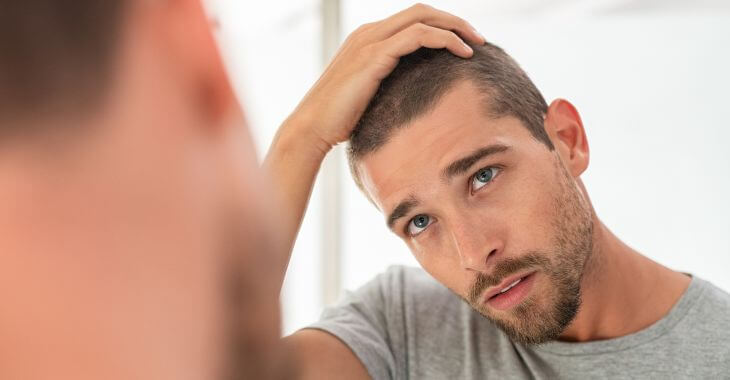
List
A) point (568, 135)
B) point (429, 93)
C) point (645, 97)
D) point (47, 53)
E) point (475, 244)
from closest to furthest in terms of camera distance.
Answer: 1. point (47, 53)
2. point (475, 244)
3. point (429, 93)
4. point (568, 135)
5. point (645, 97)

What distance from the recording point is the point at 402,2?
2531 millimetres

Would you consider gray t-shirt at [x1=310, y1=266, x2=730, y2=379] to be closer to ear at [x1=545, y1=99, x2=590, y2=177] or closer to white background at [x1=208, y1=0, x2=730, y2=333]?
ear at [x1=545, y1=99, x2=590, y2=177]

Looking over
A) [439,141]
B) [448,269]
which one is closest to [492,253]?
[448,269]

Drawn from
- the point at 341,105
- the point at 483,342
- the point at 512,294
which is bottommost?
the point at 483,342

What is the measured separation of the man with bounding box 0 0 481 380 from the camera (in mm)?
221

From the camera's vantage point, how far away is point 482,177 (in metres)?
1.28

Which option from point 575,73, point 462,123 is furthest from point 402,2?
point 462,123

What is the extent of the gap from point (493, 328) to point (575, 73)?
1.19m

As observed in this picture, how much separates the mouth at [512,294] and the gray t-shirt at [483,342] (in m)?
0.14

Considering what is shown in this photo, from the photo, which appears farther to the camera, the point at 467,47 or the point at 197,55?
the point at 467,47

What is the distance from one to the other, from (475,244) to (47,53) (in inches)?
40.7

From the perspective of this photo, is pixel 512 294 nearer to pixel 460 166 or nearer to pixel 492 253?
pixel 492 253

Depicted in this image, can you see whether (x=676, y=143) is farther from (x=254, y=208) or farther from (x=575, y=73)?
(x=254, y=208)

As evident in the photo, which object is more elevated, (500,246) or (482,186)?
(482,186)
